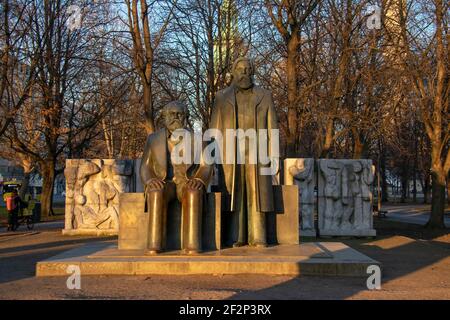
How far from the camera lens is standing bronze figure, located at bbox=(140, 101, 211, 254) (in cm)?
936

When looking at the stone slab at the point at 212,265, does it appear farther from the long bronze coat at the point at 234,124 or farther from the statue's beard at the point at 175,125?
the statue's beard at the point at 175,125

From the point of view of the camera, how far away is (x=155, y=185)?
943 centimetres

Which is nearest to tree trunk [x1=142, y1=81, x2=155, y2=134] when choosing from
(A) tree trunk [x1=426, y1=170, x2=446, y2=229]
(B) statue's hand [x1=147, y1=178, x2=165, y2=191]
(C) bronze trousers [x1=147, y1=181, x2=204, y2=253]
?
(A) tree trunk [x1=426, y1=170, x2=446, y2=229]

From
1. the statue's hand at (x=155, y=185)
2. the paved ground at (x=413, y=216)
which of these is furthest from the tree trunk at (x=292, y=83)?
the statue's hand at (x=155, y=185)

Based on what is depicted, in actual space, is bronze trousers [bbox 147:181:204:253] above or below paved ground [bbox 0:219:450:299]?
above

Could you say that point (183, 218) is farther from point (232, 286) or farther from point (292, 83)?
point (292, 83)

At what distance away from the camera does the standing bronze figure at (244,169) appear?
1021cm

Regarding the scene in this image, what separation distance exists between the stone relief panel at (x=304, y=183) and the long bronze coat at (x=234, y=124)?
31.3ft

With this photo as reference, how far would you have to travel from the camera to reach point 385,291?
305 inches

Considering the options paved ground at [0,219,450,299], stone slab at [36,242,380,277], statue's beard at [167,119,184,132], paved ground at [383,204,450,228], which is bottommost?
paved ground at [383,204,450,228]

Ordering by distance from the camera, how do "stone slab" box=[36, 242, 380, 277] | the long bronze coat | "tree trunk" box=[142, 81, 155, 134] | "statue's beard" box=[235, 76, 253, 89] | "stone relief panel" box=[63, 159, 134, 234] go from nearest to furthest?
"stone slab" box=[36, 242, 380, 277] → the long bronze coat → "statue's beard" box=[235, 76, 253, 89] → "stone relief panel" box=[63, 159, 134, 234] → "tree trunk" box=[142, 81, 155, 134]

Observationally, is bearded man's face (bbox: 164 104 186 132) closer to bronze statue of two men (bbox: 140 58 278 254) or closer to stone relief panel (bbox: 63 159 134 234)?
bronze statue of two men (bbox: 140 58 278 254)
